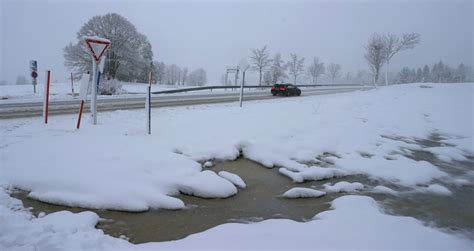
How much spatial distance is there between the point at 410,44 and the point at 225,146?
46.3 meters

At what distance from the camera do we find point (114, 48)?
39281 mm

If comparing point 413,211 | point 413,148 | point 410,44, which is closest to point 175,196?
point 413,211

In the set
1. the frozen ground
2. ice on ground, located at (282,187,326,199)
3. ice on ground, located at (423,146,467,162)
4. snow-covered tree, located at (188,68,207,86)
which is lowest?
ice on ground, located at (282,187,326,199)

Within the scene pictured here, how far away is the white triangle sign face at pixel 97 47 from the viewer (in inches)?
279

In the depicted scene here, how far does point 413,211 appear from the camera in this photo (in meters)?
3.93

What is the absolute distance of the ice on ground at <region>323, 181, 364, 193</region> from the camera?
4648mm

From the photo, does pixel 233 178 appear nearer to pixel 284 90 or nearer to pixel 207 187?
pixel 207 187

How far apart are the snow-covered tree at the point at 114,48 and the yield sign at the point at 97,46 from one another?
3438cm

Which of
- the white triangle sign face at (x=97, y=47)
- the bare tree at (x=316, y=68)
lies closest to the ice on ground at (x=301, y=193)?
the white triangle sign face at (x=97, y=47)

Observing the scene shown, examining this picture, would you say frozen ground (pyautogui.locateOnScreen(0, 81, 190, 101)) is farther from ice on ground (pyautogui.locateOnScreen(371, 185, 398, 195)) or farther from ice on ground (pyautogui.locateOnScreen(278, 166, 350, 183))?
ice on ground (pyautogui.locateOnScreen(371, 185, 398, 195))

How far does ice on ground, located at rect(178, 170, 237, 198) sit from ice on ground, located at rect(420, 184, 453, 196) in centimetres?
350

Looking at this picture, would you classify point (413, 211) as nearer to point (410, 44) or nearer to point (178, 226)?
point (178, 226)

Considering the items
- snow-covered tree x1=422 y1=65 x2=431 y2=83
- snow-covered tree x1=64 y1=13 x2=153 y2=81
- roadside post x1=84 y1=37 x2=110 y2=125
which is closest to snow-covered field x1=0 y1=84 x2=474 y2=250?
roadside post x1=84 y1=37 x2=110 y2=125

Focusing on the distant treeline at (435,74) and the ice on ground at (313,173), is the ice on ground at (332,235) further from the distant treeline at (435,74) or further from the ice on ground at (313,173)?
the distant treeline at (435,74)
